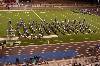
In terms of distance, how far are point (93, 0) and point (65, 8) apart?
19089mm

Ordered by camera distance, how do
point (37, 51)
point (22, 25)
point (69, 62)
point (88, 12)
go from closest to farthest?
point (69, 62) → point (37, 51) → point (22, 25) → point (88, 12)

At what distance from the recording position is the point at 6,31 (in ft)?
225

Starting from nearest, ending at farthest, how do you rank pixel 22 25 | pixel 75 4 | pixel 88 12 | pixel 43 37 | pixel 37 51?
pixel 37 51 → pixel 43 37 → pixel 22 25 → pixel 88 12 → pixel 75 4

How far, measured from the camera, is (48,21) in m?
79.6

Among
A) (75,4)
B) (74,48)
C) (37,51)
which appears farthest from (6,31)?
(75,4)

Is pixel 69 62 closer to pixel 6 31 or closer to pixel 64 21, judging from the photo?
pixel 6 31

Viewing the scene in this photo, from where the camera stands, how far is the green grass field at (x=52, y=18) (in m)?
66.0

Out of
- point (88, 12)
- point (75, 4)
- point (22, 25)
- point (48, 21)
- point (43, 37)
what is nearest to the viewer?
point (43, 37)

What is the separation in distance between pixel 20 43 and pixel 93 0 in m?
62.5

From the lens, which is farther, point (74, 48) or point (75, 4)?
point (75, 4)

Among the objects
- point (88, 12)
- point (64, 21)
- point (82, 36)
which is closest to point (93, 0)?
point (88, 12)

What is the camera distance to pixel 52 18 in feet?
276

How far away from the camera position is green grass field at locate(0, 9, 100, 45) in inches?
2598

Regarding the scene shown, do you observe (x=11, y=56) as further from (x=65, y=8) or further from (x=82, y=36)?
(x=65, y=8)
